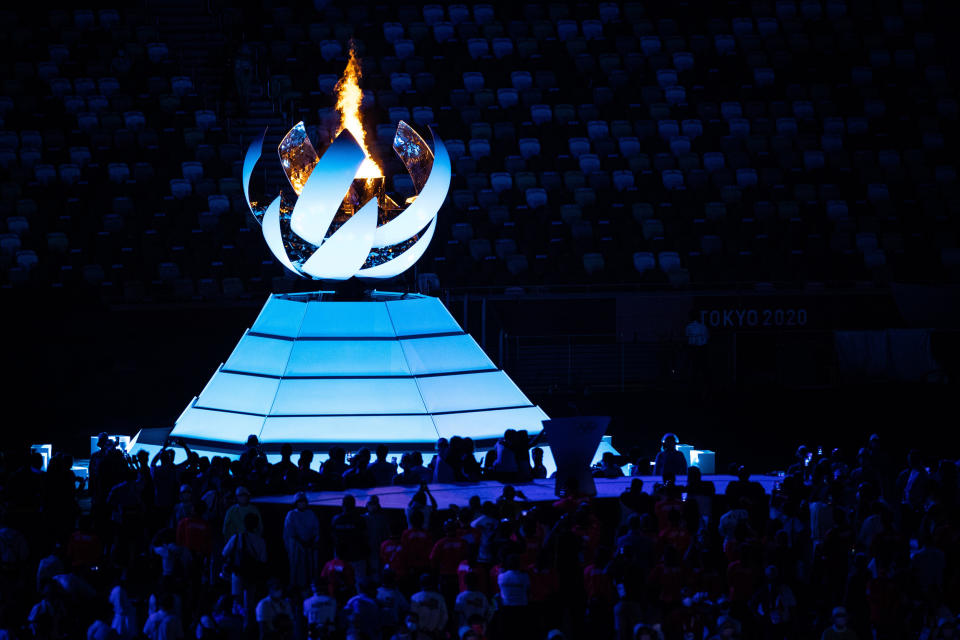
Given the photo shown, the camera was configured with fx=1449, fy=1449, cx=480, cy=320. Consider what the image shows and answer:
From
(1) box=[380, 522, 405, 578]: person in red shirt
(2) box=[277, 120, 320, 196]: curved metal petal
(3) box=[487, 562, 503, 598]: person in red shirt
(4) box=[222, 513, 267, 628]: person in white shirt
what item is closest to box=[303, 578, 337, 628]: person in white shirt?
(1) box=[380, 522, 405, 578]: person in red shirt

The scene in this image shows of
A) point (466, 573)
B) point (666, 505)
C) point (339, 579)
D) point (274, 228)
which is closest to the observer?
point (466, 573)

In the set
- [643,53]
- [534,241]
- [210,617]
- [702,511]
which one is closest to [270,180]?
[534,241]

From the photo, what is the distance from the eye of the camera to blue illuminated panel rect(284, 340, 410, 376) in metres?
20.2

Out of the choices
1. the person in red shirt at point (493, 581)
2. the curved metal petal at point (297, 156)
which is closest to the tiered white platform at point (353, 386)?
the curved metal petal at point (297, 156)

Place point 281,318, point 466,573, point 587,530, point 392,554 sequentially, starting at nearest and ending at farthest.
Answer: point 466,573, point 392,554, point 587,530, point 281,318

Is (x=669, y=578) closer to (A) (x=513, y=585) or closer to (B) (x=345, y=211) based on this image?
(A) (x=513, y=585)

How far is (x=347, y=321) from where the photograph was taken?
2056 centimetres

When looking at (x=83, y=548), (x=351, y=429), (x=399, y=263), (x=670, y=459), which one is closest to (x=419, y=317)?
(x=399, y=263)

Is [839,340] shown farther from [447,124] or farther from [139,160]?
[139,160]

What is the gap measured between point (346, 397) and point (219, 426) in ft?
5.87

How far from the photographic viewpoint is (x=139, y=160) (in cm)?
2961

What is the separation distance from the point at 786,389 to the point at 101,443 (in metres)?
13.3

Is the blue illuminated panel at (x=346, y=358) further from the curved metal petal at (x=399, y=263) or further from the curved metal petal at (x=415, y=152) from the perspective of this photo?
the curved metal petal at (x=415, y=152)

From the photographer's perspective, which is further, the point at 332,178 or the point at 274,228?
the point at 274,228
